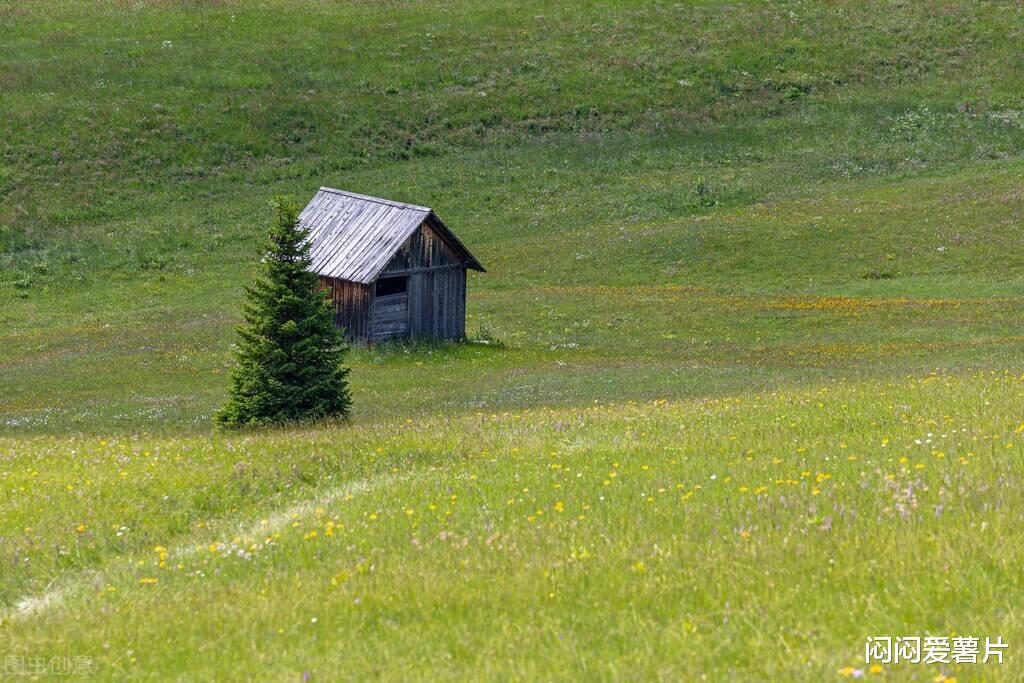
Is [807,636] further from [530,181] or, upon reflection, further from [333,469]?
[530,181]

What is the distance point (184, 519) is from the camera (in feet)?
37.9

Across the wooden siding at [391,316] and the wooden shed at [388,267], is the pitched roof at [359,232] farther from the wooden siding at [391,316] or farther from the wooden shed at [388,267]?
the wooden siding at [391,316]

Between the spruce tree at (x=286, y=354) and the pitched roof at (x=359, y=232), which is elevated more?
the pitched roof at (x=359, y=232)

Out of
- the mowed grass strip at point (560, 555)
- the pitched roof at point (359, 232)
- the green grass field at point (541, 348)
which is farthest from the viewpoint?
the pitched roof at point (359, 232)

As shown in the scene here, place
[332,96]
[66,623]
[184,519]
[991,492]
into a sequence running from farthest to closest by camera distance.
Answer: [332,96] < [184,519] < [991,492] < [66,623]

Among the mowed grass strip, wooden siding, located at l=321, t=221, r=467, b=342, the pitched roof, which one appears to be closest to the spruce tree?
the mowed grass strip

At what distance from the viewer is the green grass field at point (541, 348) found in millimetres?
7367

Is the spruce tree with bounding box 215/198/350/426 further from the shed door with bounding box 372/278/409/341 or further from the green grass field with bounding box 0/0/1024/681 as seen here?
the shed door with bounding box 372/278/409/341

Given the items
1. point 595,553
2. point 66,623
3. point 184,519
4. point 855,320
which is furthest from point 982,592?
point 855,320

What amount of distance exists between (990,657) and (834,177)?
5659cm

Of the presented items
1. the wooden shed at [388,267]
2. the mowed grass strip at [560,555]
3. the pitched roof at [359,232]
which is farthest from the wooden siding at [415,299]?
the mowed grass strip at [560,555]

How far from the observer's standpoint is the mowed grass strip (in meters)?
6.70

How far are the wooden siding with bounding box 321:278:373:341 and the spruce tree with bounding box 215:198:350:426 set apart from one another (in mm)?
13345

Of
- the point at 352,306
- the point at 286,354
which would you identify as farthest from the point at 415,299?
the point at 286,354
